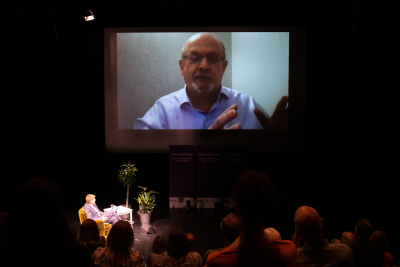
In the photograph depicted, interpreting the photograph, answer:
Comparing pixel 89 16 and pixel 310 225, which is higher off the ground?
pixel 89 16

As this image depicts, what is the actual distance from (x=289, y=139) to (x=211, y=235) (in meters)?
2.92

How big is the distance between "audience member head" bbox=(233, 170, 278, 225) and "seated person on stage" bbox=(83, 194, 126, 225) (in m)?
4.13

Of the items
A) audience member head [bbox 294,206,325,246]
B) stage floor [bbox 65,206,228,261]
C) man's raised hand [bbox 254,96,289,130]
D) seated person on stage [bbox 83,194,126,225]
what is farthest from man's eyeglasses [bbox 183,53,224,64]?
audience member head [bbox 294,206,325,246]

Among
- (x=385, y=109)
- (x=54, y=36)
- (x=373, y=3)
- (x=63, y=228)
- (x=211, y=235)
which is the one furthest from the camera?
(x=385, y=109)

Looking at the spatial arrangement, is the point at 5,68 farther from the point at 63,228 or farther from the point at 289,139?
the point at 63,228

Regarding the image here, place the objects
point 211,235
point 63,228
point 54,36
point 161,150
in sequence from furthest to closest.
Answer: point 161,150 < point 54,36 < point 211,235 < point 63,228

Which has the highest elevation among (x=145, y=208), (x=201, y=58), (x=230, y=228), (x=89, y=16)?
(x=89, y=16)

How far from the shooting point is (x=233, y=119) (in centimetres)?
676

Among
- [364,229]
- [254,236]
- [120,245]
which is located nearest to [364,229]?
[364,229]

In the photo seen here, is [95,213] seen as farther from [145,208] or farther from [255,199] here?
[255,199]

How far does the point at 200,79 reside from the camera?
22.1 feet

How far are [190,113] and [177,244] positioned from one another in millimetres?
4641

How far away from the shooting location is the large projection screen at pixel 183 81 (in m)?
6.67

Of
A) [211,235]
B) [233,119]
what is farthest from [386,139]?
[211,235]
